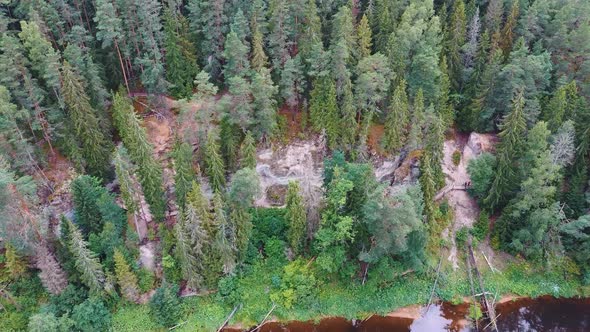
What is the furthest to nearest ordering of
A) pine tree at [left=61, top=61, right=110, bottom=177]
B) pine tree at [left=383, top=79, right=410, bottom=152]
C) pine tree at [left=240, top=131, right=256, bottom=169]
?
pine tree at [left=383, top=79, right=410, bottom=152]
pine tree at [left=240, top=131, right=256, bottom=169]
pine tree at [left=61, top=61, right=110, bottom=177]

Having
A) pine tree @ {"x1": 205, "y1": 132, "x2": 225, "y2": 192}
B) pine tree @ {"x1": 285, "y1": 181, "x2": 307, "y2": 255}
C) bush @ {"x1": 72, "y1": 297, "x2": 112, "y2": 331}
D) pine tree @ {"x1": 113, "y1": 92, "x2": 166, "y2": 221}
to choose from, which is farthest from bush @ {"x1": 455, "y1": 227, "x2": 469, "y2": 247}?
bush @ {"x1": 72, "y1": 297, "x2": 112, "y2": 331}

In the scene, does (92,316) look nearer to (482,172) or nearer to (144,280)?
(144,280)

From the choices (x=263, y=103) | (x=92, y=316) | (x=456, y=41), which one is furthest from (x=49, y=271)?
(x=456, y=41)

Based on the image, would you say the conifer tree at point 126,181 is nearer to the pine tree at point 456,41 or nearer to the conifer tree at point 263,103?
the conifer tree at point 263,103

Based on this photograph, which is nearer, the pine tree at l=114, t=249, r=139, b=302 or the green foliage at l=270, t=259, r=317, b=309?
the pine tree at l=114, t=249, r=139, b=302

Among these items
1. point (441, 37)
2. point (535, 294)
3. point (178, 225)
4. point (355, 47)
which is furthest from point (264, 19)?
point (535, 294)

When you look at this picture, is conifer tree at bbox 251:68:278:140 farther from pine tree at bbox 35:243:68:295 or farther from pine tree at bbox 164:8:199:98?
pine tree at bbox 35:243:68:295

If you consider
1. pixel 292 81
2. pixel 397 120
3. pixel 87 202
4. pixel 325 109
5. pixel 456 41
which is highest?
pixel 456 41
